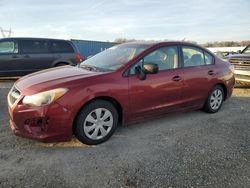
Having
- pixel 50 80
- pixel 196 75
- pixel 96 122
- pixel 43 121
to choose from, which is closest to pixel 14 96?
pixel 50 80

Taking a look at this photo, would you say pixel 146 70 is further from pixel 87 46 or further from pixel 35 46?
pixel 87 46

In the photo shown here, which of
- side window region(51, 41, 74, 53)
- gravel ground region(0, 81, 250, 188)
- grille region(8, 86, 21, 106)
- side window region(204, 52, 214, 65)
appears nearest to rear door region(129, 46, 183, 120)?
gravel ground region(0, 81, 250, 188)

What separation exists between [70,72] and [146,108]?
56.1 inches

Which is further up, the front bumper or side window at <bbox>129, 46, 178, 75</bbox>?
side window at <bbox>129, 46, 178, 75</bbox>

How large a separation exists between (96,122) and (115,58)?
1313 mm

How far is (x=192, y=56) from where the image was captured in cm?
491

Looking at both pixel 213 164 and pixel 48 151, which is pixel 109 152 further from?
pixel 213 164

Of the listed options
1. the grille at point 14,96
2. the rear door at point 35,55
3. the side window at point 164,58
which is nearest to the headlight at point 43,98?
the grille at point 14,96

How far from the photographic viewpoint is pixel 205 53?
17.0ft

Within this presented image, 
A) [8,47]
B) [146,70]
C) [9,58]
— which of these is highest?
[8,47]

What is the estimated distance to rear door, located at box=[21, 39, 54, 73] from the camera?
28.7ft

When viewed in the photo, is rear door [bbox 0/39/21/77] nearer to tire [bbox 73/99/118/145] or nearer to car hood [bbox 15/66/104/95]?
car hood [bbox 15/66/104/95]

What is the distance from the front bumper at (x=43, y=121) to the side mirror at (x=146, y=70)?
4.38 feet

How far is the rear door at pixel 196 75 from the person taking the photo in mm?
4660
